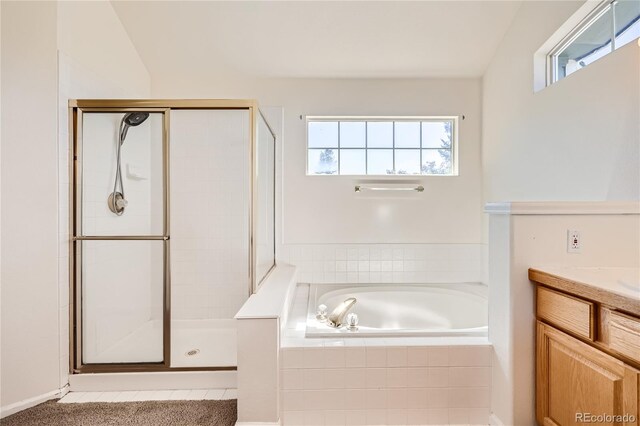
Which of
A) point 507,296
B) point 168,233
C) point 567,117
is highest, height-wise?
point 567,117

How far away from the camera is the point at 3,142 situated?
1.70m

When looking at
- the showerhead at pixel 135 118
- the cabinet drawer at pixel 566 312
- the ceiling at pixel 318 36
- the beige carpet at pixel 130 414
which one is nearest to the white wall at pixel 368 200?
the ceiling at pixel 318 36

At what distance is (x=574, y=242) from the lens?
1365 millimetres

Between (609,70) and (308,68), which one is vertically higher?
(308,68)

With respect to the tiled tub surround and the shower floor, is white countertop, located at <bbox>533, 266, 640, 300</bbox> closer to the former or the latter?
the tiled tub surround

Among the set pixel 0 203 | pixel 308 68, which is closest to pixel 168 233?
pixel 0 203

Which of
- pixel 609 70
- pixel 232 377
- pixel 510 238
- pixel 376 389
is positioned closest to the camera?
pixel 510 238

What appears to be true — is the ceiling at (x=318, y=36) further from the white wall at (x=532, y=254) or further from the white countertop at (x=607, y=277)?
the white countertop at (x=607, y=277)

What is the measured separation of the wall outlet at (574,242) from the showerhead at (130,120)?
2.32 meters

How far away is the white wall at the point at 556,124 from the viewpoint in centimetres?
158

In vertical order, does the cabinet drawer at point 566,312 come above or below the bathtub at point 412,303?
above

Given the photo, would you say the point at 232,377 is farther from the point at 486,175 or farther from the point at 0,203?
the point at 486,175

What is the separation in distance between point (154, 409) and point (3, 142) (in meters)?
1.59

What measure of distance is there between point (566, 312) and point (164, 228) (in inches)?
A: 79.6
